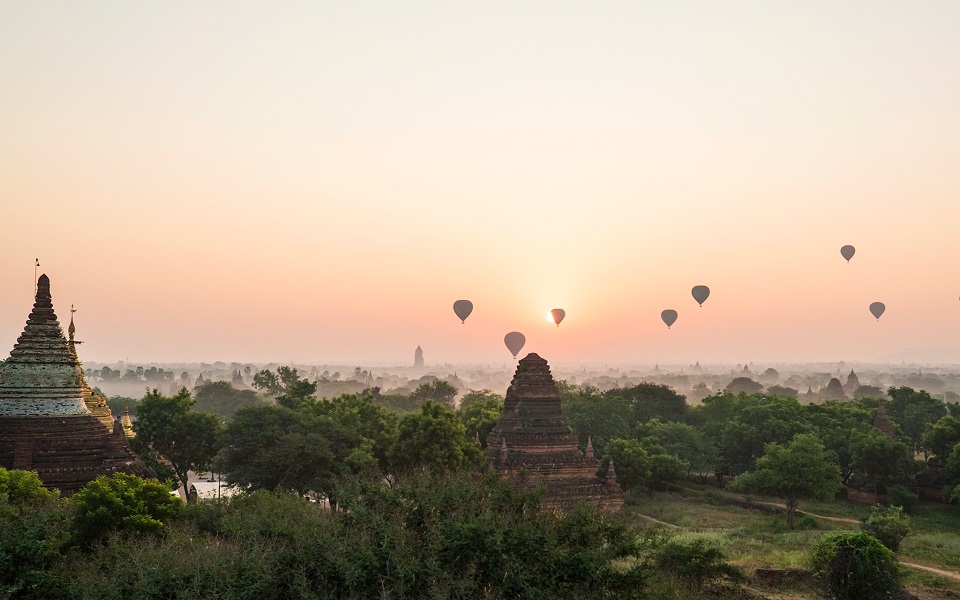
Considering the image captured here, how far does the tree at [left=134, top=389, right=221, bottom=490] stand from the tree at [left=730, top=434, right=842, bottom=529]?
107ft

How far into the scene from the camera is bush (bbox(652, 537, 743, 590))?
2747cm

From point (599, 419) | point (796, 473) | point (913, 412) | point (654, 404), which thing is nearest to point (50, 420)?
point (796, 473)

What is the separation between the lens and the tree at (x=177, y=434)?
4756cm

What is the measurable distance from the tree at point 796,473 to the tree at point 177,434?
107 feet

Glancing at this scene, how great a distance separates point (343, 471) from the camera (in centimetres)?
4188

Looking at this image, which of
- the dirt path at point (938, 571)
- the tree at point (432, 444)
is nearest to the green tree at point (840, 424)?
the dirt path at point (938, 571)

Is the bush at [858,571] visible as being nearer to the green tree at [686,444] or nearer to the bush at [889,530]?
the bush at [889,530]

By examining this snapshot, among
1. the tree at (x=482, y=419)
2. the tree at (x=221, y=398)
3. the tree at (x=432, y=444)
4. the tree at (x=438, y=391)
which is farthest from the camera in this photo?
the tree at (x=221, y=398)

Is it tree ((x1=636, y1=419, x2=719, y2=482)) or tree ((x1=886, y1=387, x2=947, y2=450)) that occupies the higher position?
tree ((x1=886, y1=387, x2=947, y2=450))

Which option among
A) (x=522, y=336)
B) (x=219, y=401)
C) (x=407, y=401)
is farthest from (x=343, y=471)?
(x=219, y=401)

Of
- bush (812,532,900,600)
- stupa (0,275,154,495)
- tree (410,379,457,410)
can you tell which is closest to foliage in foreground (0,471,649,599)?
stupa (0,275,154,495)

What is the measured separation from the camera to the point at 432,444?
146 ft

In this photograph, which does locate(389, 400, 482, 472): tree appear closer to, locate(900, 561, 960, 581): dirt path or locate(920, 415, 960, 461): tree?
locate(900, 561, 960, 581): dirt path

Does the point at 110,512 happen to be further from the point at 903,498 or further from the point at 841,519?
the point at 903,498
